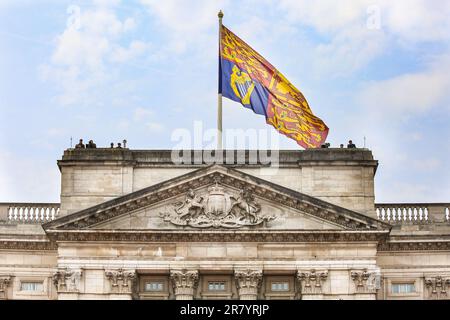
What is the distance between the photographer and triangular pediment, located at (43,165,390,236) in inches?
2621

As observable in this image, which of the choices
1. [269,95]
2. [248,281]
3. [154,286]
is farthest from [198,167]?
[248,281]

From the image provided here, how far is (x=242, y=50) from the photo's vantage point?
2844 inches

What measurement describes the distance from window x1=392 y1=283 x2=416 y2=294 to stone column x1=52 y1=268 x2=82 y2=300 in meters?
15.7

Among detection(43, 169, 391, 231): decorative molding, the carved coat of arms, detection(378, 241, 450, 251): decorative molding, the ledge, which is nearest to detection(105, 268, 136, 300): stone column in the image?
detection(43, 169, 391, 231): decorative molding

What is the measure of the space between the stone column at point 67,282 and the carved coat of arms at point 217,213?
510 cm

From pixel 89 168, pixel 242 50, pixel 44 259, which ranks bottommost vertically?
pixel 44 259

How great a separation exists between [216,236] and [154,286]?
402 cm

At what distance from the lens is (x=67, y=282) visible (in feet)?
218

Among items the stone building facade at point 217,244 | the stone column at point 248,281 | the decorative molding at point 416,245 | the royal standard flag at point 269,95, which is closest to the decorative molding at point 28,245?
the stone building facade at point 217,244

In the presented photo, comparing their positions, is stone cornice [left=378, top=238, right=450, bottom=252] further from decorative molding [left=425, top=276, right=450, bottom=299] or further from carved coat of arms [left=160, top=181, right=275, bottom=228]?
carved coat of arms [left=160, top=181, right=275, bottom=228]
